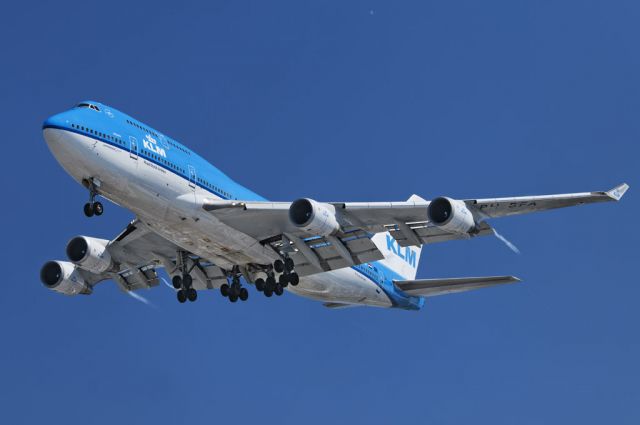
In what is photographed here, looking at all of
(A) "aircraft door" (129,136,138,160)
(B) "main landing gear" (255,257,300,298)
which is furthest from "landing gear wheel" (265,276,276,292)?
(A) "aircraft door" (129,136,138,160)

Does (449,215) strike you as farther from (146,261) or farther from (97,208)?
(146,261)

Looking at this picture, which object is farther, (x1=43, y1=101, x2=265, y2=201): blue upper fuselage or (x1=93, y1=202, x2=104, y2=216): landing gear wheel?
(x1=93, y1=202, x2=104, y2=216): landing gear wheel

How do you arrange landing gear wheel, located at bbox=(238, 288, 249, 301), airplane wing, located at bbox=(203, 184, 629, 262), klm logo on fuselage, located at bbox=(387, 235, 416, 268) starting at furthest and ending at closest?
1. klm logo on fuselage, located at bbox=(387, 235, 416, 268)
2. landing gear wheel, located at bbox=(238, 288, 249, 301)
3. airplane wing, located at bbox=(203, 184, 629, 262)

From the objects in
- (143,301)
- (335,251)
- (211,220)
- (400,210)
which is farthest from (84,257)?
(400,210)

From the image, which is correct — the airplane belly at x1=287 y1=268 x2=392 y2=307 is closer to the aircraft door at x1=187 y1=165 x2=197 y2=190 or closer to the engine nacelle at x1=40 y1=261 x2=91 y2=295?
the aircraft door at x1=187 y1=165 x2=197 y2=190

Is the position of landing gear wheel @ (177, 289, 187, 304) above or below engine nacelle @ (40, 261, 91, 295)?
below

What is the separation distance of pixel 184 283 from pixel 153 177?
7.74m

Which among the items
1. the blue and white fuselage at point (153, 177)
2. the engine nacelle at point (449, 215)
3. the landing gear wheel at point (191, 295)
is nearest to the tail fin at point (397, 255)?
the blue and white fuselage at point (153, 177)

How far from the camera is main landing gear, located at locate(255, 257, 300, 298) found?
137ft

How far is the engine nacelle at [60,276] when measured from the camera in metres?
47.1

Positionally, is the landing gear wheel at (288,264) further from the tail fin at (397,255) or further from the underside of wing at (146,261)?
the tail fin at (397,255)

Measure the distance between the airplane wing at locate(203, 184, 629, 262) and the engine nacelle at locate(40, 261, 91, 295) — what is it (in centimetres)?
1101

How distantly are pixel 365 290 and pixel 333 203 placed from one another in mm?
8934

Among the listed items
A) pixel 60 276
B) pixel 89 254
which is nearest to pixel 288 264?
pixel 89 254
